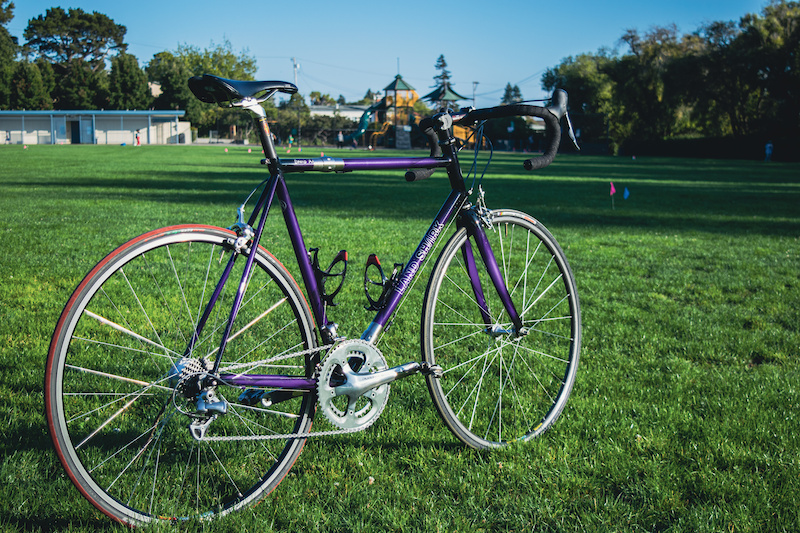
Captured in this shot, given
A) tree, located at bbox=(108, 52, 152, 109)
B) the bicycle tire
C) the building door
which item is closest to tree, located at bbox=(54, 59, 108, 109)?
tree, located at bbox=(108, 52, 152, 109)

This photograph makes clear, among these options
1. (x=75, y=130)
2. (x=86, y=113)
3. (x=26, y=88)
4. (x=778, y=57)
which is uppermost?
(x=26, y=88)

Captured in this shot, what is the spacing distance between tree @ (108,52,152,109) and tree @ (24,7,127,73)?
12861mm

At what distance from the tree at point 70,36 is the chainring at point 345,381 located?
106m

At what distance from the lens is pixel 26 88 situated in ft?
259

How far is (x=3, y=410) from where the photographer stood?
10.4 ft

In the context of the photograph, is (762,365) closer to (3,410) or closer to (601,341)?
(601,341)

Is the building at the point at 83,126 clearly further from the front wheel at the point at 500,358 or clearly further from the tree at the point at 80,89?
the front wheel at the point at 500,358

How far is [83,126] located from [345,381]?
82.9m

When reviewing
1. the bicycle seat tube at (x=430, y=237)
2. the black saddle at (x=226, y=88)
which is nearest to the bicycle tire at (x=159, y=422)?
the bicycle seat tube at (x=430, y=237)

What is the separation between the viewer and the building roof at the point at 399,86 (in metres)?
64.3

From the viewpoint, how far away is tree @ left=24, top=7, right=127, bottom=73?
312 feet

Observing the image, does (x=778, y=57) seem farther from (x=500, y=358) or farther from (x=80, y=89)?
(x=80, y=89)

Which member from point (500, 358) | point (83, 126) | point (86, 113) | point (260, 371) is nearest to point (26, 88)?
point (83, 126)

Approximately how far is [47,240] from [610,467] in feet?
24.4
